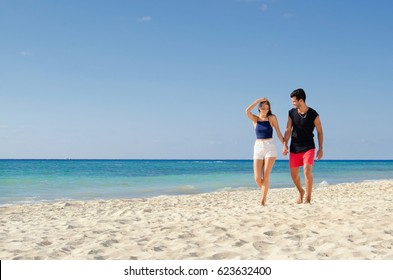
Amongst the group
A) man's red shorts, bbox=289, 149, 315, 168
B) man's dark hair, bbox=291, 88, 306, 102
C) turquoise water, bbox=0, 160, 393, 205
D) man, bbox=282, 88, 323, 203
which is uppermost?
man's dark hair, bbox=291, 88, 306, 102

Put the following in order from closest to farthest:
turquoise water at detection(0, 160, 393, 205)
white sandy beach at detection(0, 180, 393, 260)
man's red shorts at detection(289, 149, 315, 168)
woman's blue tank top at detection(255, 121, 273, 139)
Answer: white sandy beach at detection(0, 180, 393, 260) → woman's blue tank top at detection(255, 121, 273, 139) → man's red shorts at detection(289, 149, 315, 168) → turquoise water at detection(0, 160, 393, 205)

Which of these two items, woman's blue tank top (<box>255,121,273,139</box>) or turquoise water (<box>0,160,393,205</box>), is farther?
turquoise water (<box>0,160,393,205</box>)

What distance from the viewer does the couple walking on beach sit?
289 inches

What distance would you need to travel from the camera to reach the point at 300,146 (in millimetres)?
7543

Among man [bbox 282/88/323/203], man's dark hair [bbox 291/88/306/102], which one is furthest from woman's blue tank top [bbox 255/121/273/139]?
man's dark hair [bbox 291/88/306/102]

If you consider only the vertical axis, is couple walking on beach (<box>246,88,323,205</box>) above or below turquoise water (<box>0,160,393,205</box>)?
above

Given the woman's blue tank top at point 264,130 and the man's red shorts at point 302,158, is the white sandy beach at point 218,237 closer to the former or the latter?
the man's red shorts at point 302,158

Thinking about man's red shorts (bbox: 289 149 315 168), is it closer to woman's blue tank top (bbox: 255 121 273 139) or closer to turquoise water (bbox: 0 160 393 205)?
woman's blue tank top (bbox: 255 121 273 139)

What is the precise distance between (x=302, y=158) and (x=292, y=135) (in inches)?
18.0

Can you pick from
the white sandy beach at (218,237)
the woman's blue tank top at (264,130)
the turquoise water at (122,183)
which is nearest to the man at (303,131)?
the woman's blue tank top at (264,130)
